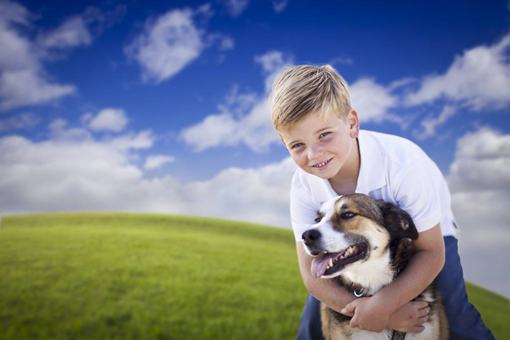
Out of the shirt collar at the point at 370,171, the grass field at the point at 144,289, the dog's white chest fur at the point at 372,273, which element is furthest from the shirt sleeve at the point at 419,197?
the grass field at the point at 144,289

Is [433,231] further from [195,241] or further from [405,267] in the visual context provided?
[195,241]

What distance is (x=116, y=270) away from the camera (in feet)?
32.7

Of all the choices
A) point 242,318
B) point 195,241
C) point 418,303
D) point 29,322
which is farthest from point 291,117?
point 195,241

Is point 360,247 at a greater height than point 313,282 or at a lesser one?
greater

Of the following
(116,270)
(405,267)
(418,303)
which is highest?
(405,267)

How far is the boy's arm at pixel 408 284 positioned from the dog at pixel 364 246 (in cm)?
7

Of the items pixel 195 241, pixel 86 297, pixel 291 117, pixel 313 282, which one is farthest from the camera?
pixel 195 241

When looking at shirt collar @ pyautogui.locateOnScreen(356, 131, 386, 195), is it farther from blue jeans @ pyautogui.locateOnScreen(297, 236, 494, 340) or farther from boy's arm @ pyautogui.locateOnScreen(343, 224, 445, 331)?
blue jeans @ pyautogui.locateOnScreen(297, 236, 494, 340)

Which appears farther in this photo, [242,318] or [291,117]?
[242,318]

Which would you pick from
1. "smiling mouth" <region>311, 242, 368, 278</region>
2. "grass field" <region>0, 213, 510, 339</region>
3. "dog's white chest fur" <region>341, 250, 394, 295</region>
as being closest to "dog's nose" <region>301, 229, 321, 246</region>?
"smiling mouth" <region>311, 242, 368, 278</region>

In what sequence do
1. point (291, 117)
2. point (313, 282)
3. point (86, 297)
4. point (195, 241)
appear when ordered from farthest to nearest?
point (195, 241) → point (86, 297) → point (313, 282) → point (291, 117)

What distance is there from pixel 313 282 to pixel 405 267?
598mm

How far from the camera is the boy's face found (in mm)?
2713

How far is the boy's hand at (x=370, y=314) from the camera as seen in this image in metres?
2.71
